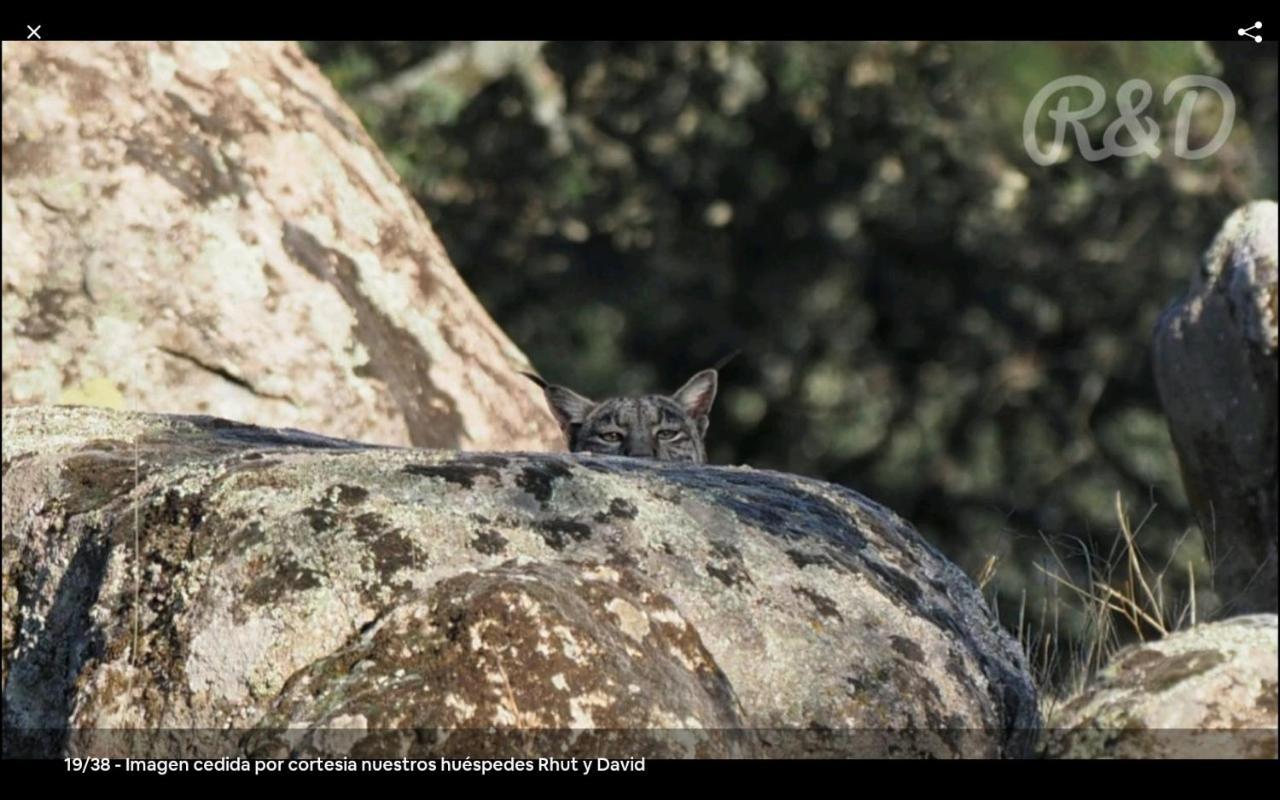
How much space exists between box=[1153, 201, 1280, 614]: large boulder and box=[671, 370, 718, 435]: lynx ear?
235 cm

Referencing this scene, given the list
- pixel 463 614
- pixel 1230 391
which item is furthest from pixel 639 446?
pixel 463 614

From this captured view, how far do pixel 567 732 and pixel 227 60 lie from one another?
17.1 feet

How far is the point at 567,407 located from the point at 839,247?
9941mm

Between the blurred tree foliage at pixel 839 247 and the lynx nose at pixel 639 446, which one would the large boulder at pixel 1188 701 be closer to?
the lynx nose at pixel 639 446

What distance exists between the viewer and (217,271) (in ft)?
24.2

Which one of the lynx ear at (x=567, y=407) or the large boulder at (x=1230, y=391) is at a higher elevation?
the large boulder at (x=1230, y=391)

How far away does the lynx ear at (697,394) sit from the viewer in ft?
29.5

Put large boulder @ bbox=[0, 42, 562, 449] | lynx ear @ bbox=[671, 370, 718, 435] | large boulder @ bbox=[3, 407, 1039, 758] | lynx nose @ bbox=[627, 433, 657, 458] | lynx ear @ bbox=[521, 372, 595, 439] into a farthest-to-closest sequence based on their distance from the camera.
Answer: lynx ear @ bbox=[671, 370, 718, 435], lynx ear @ bbox=[521, 372, 595, 439], lynx nose @ bbox=[627, 433, 657, 458], large boulder @ bbox=[0, 42, 562, 449], large boulder @ bbox=[3, 407, 1039, 758]

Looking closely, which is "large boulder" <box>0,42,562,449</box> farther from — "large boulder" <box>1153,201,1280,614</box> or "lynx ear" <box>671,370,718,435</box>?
"large boulder" <box>1153,201,1280,614</box>

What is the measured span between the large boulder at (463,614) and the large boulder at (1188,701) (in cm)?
33

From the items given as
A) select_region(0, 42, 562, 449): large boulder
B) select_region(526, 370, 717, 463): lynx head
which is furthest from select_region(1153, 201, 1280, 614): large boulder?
select_region(0, 42, 562, 449): large boulder

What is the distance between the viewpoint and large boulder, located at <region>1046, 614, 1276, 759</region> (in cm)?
378

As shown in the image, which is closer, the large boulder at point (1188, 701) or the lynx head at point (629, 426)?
the large boulder at point (1188, 701)

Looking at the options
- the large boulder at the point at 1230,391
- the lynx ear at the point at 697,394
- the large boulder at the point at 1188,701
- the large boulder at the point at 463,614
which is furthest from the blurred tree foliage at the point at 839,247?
the large boulder at the point at 1188,701
